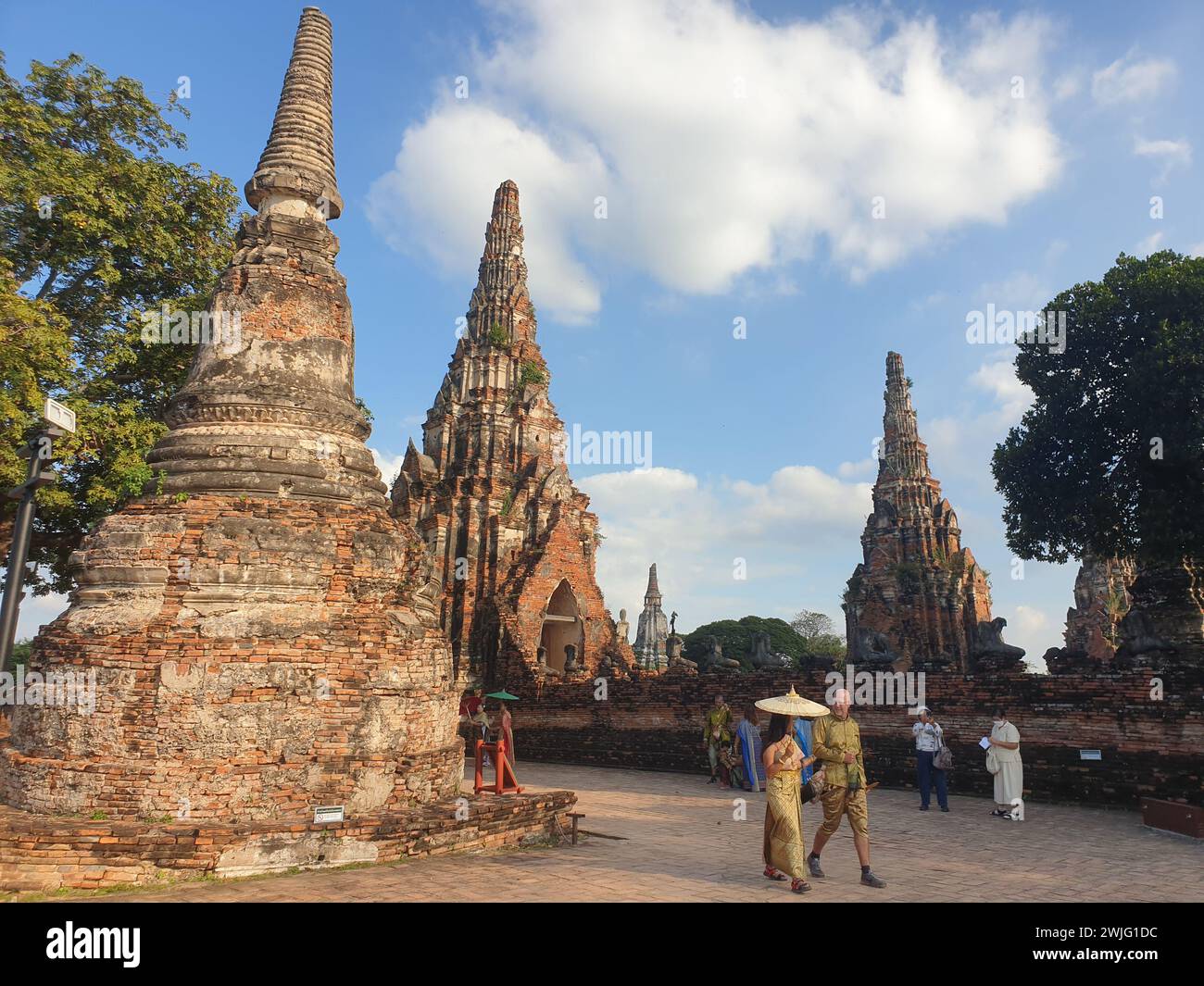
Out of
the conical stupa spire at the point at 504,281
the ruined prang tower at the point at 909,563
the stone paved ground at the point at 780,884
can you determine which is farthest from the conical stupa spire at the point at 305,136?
the ruined prang tower at the point at 909,563

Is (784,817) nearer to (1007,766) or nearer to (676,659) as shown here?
(1007,766)

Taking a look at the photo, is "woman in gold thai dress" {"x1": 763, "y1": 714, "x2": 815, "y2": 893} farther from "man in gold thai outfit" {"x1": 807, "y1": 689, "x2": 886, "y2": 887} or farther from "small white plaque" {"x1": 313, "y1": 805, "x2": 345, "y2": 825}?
"small white plaque" {"x1": 313, "y1": 805, "x2": 345, "y2": 825}

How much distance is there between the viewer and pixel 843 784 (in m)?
6.37

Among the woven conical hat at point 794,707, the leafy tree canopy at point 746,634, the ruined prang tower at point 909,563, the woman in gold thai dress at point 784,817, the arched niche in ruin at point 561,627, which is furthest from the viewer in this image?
the leafy tree canopy at point 746,634

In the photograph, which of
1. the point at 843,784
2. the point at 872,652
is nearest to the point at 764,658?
the point at 872,652

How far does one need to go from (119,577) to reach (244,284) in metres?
3.79

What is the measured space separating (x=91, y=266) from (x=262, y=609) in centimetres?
1000

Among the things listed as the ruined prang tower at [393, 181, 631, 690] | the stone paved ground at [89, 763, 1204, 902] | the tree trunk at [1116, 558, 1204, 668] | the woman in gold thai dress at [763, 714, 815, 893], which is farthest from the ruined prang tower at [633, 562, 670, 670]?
the woman in gold thai dress at [763, 714, 815, 893]

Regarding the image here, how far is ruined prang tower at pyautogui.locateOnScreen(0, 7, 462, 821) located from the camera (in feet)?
23.0

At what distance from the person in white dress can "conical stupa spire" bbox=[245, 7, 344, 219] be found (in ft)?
37.1

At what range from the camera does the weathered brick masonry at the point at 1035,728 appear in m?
10.4


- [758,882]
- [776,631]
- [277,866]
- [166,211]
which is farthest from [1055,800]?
[776,631]

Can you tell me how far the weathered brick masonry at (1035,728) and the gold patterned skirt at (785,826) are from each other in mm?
7052

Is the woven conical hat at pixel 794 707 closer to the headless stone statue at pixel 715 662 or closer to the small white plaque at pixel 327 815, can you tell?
the small white plaque at pixel 327 815
